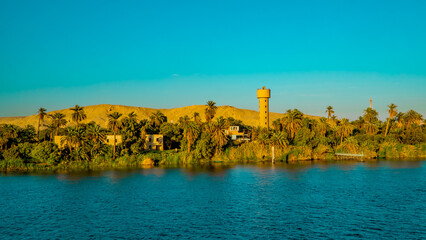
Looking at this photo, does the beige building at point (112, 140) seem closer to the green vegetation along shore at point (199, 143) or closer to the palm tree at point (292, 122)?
the green vegetation along shore at point (199, 143)

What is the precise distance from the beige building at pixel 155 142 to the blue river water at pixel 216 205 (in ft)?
104

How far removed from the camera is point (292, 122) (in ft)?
407

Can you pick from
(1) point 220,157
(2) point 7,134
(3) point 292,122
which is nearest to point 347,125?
(3) point 292,122

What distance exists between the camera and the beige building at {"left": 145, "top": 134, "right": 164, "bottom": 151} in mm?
115338

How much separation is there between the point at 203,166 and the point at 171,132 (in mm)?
26193

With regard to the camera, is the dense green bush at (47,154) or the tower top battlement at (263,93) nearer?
the dense green bush at (47,154)

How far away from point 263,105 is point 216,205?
89.7m

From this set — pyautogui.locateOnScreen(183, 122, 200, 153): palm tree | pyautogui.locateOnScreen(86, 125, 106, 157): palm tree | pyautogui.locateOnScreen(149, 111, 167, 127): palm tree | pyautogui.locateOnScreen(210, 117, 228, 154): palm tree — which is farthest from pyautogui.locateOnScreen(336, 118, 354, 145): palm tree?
pyautogui.locateOnScreen(86, 125, 106, 157): palm tree

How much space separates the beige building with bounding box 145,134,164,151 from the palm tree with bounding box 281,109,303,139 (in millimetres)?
40802

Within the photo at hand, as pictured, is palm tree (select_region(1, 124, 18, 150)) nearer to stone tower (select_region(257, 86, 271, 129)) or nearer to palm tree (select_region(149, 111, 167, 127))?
palm tree (select_region(149, 111, 167, 127))

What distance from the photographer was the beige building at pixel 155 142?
115 m

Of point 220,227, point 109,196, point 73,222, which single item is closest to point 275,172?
point 109,196

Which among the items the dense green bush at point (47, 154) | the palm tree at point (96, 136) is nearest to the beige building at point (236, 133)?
the palm tree at point (96, 136)

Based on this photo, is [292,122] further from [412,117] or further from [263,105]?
[412,117]
